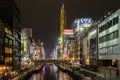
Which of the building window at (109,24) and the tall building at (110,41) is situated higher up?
the building window at (109,24)

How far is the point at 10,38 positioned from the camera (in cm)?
14862

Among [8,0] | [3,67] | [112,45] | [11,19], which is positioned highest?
[8,0]

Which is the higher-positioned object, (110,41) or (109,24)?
(109,24)

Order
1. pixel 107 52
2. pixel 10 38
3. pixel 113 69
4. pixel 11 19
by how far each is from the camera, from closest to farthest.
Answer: pixel 113 69 < pixel 107 52 < pixel 10 38 < pixel 11 19

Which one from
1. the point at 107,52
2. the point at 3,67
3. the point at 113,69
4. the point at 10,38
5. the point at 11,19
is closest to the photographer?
the point at 113,69

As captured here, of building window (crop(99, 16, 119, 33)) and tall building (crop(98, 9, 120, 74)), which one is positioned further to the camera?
building window (crop(99, 16, 119, 33))

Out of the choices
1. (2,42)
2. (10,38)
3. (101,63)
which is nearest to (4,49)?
(2,42)

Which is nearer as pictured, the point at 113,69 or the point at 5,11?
the point at 113,69

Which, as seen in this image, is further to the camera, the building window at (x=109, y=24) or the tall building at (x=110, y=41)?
the building window at (x=109, y=24)

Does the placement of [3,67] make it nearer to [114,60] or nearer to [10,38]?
[10,38]

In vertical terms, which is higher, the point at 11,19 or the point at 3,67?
the point at 11,19

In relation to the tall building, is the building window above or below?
above

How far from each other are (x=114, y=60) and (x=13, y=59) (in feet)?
234

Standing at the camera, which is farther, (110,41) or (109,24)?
(109,24)
